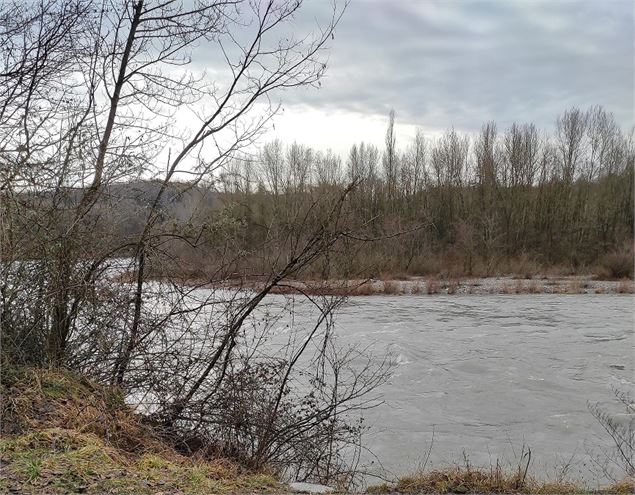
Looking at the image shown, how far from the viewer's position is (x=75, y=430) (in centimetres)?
421

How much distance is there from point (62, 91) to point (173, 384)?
3.49 m

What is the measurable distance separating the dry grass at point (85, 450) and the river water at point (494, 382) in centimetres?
301

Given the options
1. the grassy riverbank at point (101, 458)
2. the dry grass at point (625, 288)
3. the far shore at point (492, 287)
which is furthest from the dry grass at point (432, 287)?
the grassy riverbank at point (101, 458)

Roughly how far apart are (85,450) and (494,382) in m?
8.71

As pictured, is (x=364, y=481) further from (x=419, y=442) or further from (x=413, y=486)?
(x=419, y=442)

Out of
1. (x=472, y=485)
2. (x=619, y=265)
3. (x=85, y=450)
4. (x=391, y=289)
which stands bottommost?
(x=472, y=485)

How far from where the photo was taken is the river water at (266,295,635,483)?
283 inches

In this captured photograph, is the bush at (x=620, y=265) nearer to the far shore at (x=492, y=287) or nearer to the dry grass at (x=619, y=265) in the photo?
the dry grass at (x=619, y=265)

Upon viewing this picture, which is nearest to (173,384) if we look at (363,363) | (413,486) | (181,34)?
(413,486)

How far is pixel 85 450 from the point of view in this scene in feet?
12.5

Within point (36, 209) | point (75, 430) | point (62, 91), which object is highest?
point (62, 91)

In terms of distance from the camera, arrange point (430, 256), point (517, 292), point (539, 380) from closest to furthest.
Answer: point (539, 380), point (517, 292), point (430, 256)

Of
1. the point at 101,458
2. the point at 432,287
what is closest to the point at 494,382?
the point at 101,458

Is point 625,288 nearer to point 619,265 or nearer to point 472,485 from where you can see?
point 619,265
